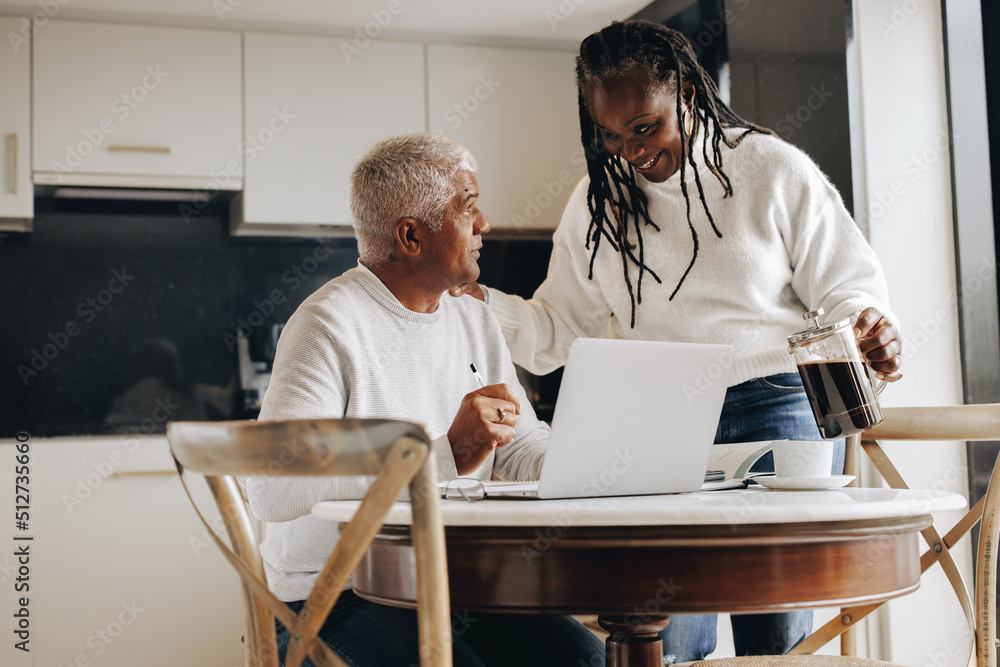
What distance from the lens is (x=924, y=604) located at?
7.57 ft

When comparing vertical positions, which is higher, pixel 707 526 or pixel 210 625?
pixel 707 526

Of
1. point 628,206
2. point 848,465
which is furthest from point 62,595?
point 848,465

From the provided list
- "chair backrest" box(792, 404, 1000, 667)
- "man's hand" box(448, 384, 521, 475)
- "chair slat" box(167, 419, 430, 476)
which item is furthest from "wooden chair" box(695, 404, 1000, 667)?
"chair slat" box(167, 419, 430, 476)

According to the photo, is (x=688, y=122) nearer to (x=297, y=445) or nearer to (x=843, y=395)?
(x=843, y=395)

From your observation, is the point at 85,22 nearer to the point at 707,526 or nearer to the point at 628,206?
the point at 628,206

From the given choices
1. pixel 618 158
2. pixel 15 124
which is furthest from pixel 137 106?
pixel 618 158

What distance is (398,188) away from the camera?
1.50 metres

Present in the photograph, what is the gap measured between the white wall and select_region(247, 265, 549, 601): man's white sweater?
1.15 metres

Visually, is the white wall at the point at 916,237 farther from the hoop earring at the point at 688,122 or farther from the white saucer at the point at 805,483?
the white saucer at the point at 805,483

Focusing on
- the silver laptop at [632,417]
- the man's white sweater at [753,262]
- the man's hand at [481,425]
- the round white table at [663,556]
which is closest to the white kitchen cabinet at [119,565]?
the man's white sweater at [753,262]

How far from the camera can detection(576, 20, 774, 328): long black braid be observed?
5.34ft

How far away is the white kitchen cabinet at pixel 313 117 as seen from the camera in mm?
3117

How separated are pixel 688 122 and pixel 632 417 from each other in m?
0.86

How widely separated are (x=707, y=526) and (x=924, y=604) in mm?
1750
